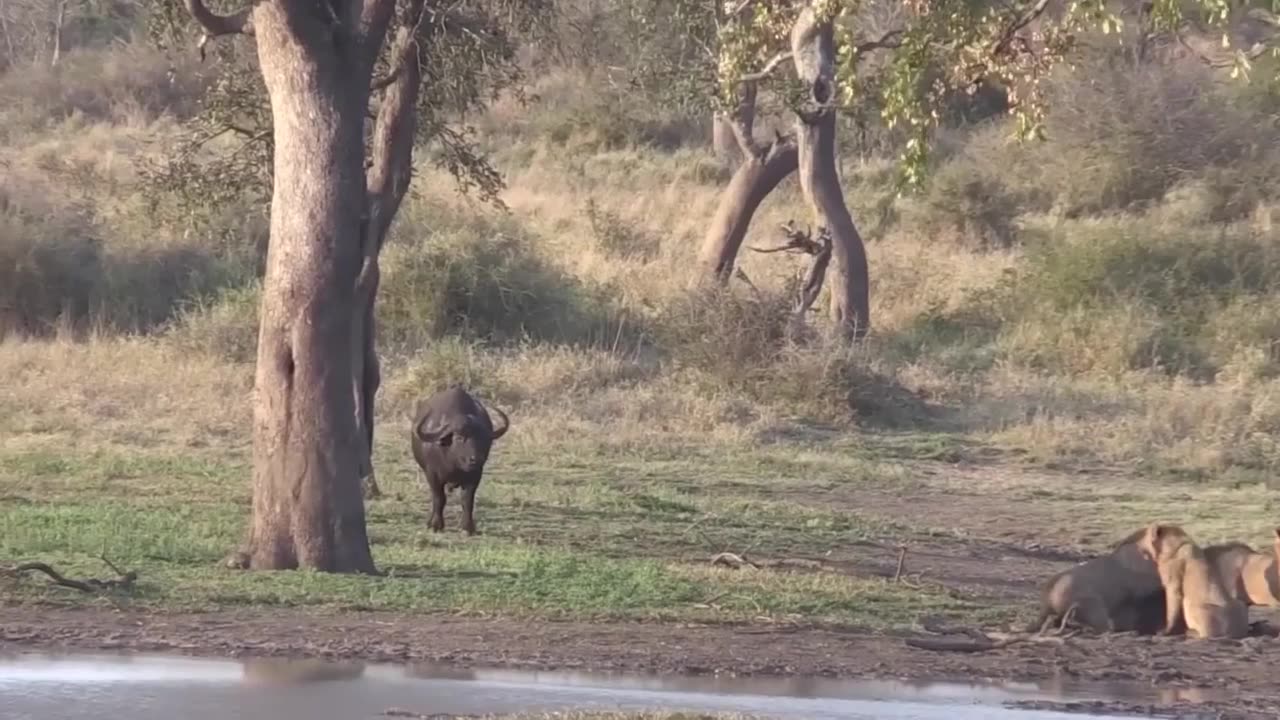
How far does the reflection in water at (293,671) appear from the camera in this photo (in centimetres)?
881

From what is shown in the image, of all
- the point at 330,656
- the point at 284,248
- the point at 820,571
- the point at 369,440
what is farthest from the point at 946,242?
the point at 330,656

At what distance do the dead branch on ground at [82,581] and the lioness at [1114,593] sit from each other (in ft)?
15.9

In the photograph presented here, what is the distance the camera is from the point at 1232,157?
3328cm

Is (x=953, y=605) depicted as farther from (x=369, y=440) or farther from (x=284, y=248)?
(x=369, y=440)

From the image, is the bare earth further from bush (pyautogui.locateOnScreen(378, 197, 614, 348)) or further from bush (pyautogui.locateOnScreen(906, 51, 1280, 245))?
bush (pyautogui.locateOnScreen(906, 51, 1280, 245))

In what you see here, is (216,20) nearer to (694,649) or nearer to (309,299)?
(309,299)

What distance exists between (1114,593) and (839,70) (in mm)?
3894

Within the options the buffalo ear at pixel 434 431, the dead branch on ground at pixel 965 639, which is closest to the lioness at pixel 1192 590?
the dead branch on ground at pixel 965 639

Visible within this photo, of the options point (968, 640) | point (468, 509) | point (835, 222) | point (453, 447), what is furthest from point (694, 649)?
point (835, 222)

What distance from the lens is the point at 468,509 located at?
Answer: 583 inches

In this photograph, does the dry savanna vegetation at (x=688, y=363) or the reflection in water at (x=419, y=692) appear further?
the dry savanna vegetation at (x=688, y=363)

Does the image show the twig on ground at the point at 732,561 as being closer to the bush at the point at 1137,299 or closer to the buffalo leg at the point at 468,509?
the buffalo leg at the point at 468,509

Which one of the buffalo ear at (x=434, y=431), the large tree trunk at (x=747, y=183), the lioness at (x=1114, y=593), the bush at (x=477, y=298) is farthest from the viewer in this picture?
the large tree trunk at (x=747, y=183)

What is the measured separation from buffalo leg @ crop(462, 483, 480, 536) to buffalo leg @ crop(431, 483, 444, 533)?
197mm
